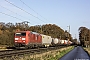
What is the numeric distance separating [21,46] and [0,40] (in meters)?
28.2

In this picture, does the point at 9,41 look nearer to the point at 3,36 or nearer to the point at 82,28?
the point at 3,36

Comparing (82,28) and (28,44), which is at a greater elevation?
(82,28)

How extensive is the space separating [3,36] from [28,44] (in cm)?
2595

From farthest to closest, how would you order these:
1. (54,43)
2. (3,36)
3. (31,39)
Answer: (54,43), (3,36), (31,39)

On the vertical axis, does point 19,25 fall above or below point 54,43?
above

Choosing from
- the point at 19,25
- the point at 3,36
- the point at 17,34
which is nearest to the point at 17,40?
the point at 17,34

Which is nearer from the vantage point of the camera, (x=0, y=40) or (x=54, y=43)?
(x=0, y=40)

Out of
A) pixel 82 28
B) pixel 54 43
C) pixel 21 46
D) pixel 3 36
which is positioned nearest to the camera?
pixel 21 46

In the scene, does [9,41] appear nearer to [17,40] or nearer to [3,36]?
[3,36]

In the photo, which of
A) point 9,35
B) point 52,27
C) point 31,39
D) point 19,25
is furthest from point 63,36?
point 31,39

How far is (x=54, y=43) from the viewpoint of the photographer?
98.8 m

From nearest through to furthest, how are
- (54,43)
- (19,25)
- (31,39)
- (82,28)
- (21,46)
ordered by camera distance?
1. (21,46)
2. (31,39)
3. (54,43)
4. (19,25)
5. (82,28)

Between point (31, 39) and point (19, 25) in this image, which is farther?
point (19, 25)

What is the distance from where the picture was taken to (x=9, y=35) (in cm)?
7200
